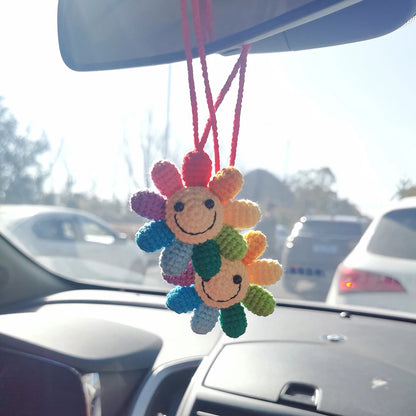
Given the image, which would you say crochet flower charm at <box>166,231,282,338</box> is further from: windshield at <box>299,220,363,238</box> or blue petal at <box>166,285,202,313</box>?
windshield at <box>299,220,363,238</box>

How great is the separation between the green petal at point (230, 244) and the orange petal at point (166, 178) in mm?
142

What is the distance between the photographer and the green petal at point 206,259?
107 centimetres

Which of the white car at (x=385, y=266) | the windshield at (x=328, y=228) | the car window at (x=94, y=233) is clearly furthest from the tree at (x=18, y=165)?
the white car at (x=385, y=266)

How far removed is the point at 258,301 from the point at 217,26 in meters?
0.75

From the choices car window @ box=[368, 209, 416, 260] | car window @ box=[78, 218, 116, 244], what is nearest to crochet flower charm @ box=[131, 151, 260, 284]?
car window @ box=[368, 209, 416, 260]

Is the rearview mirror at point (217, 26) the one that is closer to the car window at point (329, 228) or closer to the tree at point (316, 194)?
the tree at point (316, 194)

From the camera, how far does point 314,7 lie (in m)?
1.13

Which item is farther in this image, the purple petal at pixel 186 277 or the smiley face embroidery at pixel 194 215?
the purple petal at pixel 186 277

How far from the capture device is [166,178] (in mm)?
1094

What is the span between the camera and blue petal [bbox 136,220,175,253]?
→ 106cm

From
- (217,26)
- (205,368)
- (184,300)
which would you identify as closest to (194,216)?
(184,300)

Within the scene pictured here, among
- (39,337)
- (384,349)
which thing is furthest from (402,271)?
(39,337)

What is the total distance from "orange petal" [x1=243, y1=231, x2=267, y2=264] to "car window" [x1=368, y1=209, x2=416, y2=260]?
2.66 meters

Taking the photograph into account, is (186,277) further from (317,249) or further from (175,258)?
(317,249)
